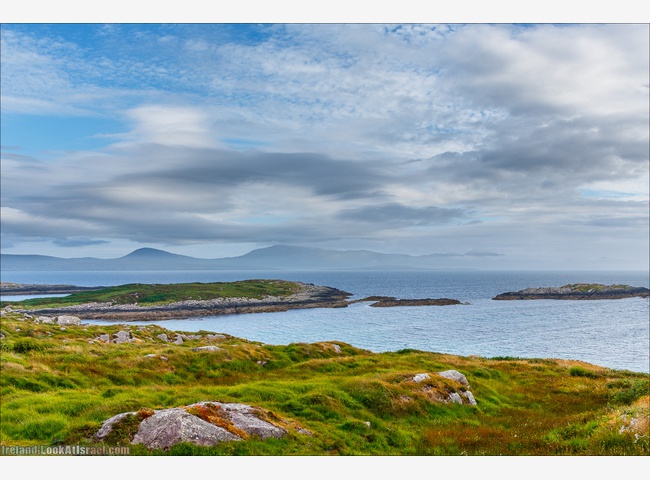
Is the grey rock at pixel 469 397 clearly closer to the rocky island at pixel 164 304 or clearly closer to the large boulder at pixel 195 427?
the large boulder at pixel 195 427

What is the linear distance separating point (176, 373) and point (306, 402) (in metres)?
15.4

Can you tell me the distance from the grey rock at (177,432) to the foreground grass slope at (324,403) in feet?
1.06

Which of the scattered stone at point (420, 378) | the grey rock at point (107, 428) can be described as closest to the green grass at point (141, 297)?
the scattered stone at point (420, 378)

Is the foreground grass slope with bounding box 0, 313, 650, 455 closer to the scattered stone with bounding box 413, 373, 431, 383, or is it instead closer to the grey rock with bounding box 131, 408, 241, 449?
the grey rock with bounding box 131, 408, 241, 449

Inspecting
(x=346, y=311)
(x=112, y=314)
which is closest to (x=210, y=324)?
(x=112, y=314)

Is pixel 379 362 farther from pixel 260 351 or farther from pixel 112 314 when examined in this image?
pixel 112 314

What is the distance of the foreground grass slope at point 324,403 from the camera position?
14055 millimetres

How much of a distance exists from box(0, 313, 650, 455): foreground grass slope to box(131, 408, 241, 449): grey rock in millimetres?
322

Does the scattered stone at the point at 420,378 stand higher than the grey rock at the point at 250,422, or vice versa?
the grey rock at the point at 250,422

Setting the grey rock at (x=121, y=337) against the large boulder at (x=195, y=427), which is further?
the grey rock at (x=121, y=337)

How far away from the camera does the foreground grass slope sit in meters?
14.1

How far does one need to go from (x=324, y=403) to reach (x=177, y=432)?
7.52m

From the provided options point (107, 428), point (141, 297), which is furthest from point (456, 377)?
point (141, 297)

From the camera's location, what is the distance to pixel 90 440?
12609 millimetres
